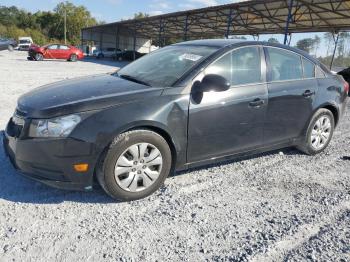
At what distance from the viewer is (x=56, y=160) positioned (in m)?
3.08

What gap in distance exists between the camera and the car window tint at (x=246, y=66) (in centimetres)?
403

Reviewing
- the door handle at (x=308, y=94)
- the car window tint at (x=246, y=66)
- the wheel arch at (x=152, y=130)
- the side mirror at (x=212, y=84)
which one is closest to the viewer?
the wheel arch at (x=152, y=130)

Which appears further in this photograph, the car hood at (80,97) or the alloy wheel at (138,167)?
the alloy wheel at (138,167)

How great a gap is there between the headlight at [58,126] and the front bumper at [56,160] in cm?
6

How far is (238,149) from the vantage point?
13.5 feet

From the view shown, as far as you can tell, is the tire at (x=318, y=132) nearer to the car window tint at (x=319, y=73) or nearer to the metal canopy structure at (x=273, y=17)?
the car window tint at (x=319, y=73)

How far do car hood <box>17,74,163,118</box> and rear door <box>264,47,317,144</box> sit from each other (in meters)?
1.61

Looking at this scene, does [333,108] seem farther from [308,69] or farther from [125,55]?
[125,55]

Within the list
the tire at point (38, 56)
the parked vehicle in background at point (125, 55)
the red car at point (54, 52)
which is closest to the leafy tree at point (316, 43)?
the parked vehicle in background at point (125, 55)

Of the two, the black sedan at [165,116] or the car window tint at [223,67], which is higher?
the car window tint at [223,67]

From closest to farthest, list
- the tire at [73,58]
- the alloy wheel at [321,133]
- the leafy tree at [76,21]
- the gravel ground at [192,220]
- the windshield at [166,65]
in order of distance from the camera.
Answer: the gravel ground at [192,220]
the windshield at [166,65]
the alloy wheel at [321,133]
the tire at [73,58]
the leafy tree at [76,21]

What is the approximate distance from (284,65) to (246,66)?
0.70 metres

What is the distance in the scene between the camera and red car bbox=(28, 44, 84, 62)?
26031 mm

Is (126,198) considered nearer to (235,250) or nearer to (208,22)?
(235,250)
